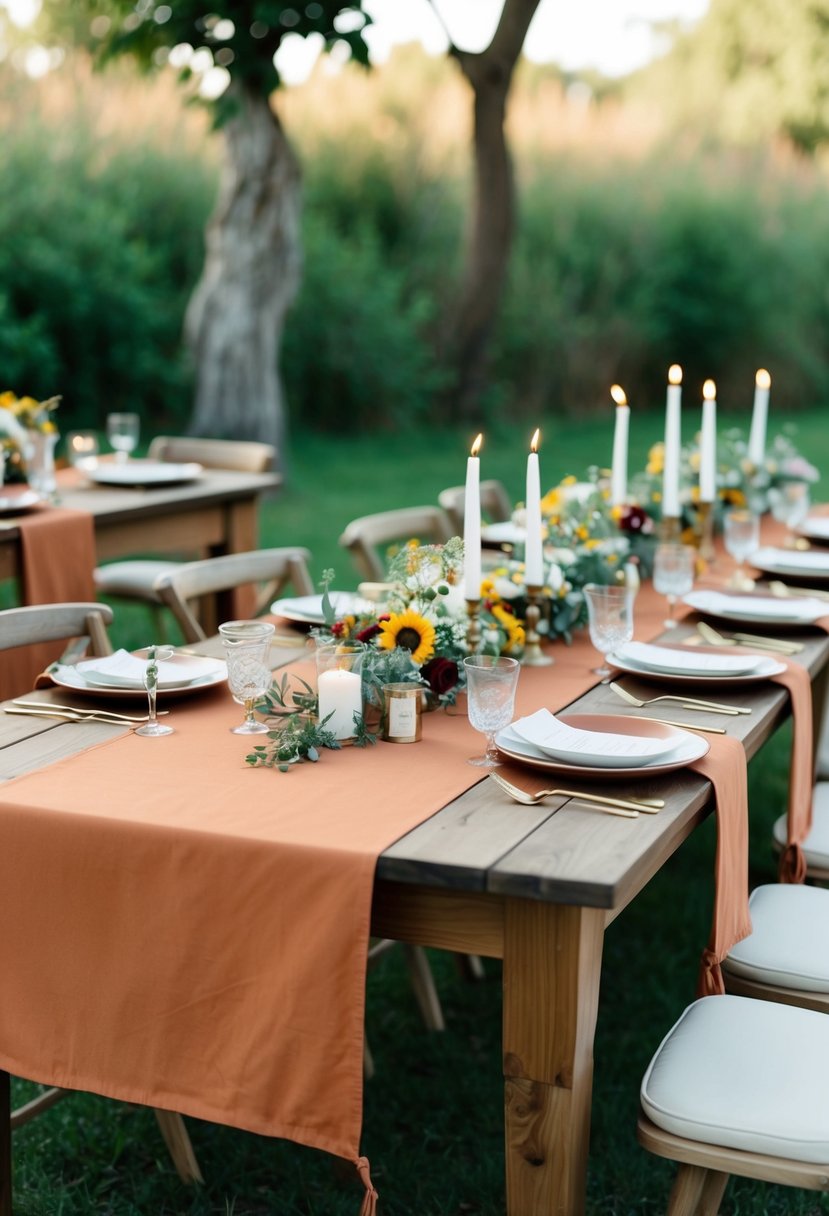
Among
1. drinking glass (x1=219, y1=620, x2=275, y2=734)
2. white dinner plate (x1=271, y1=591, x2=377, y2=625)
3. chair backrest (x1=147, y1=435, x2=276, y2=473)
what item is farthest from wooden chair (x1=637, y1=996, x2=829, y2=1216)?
chair backrest (x1=147, y1=435, x2=276, y2=473)

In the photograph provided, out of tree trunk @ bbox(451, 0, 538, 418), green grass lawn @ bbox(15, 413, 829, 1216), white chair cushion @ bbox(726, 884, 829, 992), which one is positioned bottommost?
green grass lawn @ bbox(15, 413, 829, 1216)

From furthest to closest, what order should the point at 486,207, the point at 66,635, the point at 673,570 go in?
the point at 486,207, the point at 673,570, the point at 66,635

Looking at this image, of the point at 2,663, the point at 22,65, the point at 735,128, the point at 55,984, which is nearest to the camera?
the point at 55,984

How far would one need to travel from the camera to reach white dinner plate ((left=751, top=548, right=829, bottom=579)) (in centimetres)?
352

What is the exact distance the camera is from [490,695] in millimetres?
2078

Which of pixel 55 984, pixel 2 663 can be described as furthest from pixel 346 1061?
pixel 2 663

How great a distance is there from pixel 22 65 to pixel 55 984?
983 cm

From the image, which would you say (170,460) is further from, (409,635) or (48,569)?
(409,635)

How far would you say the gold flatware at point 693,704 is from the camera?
2.39 meters

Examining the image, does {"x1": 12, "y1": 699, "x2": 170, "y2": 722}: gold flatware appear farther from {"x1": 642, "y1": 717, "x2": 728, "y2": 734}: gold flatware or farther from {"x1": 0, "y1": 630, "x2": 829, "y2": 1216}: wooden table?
{"x1": 642, "y1": 717, "x2": 728, "y2": 734}: gold flatware

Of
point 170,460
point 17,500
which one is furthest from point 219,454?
point 17,500

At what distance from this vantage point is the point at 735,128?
20719 mm

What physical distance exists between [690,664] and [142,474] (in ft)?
8.38

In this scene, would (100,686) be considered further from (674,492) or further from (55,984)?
(674,492)
